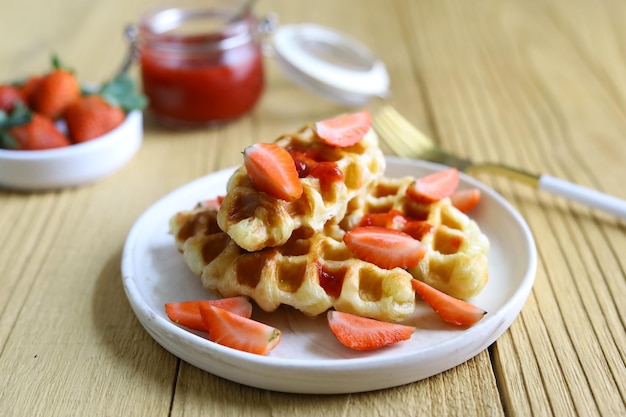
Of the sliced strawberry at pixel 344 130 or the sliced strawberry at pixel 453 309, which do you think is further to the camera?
the sliced strawberry at pixel 344 130

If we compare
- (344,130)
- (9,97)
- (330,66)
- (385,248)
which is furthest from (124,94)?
(385,248)

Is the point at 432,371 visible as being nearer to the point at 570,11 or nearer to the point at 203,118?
the point at 203,118

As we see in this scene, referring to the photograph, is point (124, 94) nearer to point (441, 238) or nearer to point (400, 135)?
point (400, 135)

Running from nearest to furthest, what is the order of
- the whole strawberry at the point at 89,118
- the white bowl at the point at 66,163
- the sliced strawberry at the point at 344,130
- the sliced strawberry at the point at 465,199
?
the sliced strawberry at the point at 344,130 < the sliced strawberry at the point at 465,199 < the white bowl at the point at 66,163 < the whole strawberry at the point at 89,118

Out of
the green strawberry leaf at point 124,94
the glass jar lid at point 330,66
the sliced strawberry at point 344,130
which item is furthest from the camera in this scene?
the glass jar lid at point 330,66

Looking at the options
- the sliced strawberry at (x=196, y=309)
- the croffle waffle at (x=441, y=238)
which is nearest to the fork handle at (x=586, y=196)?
the croffle waffle at (x=441, y=238)

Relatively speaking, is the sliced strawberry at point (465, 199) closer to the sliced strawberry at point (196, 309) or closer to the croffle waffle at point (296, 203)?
the croffle waffle at point (296, 203)
